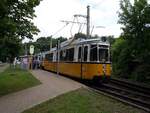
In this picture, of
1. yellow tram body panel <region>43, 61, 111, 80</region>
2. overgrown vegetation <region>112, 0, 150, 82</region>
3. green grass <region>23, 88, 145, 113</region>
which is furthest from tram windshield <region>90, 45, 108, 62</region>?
green grass <region>23, 88, 145, 113</region>

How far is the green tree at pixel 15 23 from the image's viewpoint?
18.2m

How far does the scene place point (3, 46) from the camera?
68.7ft

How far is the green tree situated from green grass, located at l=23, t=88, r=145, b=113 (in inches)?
186

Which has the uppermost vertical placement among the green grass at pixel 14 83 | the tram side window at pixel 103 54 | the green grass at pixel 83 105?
the tram side window at pixel 103 54

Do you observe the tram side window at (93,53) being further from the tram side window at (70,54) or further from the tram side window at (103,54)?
the tram side window at (70,54)

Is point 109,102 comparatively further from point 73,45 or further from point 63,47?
point 63,47

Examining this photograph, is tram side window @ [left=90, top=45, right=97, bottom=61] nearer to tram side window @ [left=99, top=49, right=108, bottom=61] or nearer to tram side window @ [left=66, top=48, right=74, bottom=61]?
tram side window @ [left=99, top=49, right=108, bottom=61]

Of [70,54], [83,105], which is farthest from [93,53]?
[83,105]

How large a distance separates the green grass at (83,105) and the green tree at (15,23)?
4.73 metres

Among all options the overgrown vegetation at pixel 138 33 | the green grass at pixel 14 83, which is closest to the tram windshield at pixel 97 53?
the green grass at pixel 14 83

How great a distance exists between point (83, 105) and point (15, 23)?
7.48 m

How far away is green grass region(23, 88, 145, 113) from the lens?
12.4 meters

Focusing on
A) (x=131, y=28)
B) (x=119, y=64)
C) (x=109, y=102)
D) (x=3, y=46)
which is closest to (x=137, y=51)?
(x=131, y=28)

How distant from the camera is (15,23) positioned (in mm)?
19250
